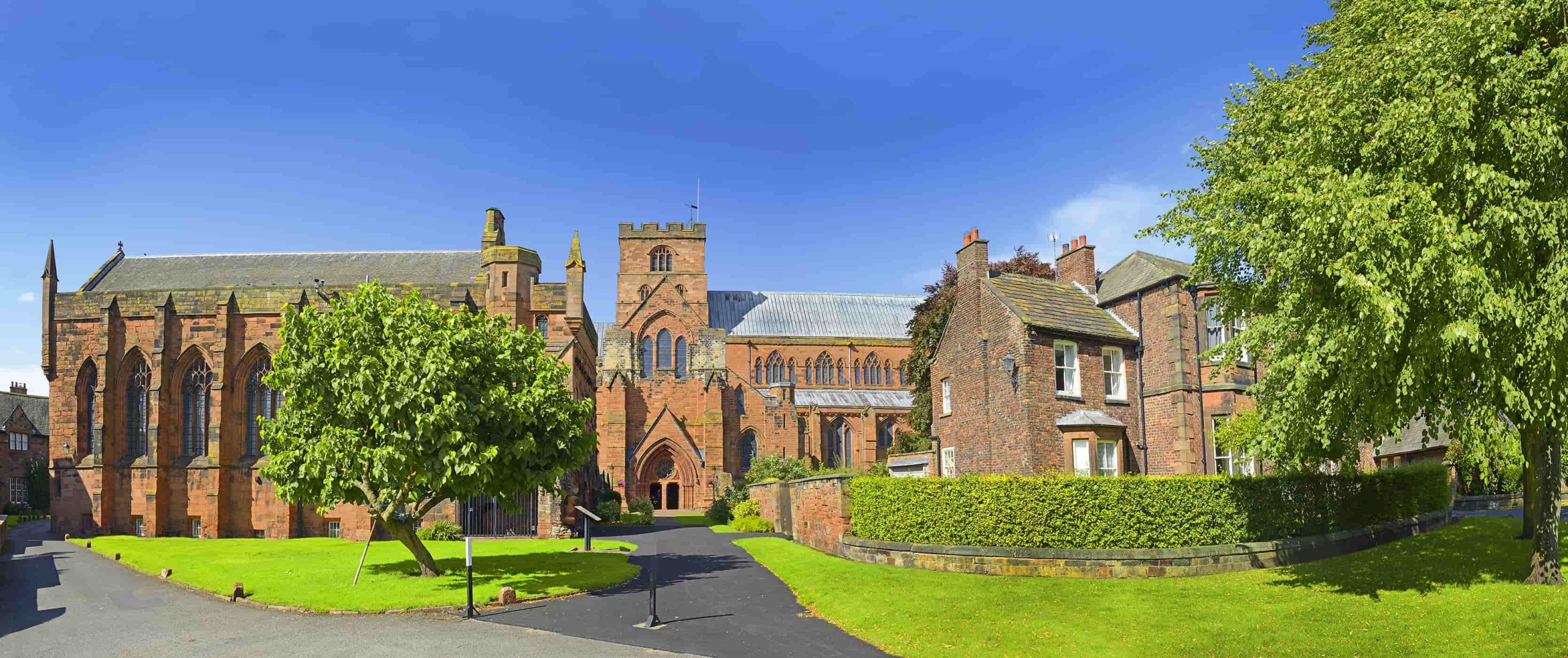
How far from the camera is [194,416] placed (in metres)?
38.7

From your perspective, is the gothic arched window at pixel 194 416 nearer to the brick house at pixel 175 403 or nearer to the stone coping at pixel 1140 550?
the brick house at pixel 175 403

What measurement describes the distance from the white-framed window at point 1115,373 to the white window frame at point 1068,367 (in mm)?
1280

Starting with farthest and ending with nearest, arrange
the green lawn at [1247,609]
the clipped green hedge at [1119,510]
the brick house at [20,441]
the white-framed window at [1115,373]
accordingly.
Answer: the brick house at [20,441]
the white-framed window at [1115,373]
the clipped green hedge at [1119,510]
the green lawn at [1247,609]

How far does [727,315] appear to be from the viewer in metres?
79.8

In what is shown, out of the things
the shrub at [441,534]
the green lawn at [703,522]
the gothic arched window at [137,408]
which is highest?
the gothic arched window at [137,408]

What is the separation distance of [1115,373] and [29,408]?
75588 mm

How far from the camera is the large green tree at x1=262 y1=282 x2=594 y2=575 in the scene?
790 inches

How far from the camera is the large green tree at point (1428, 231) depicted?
1326cm

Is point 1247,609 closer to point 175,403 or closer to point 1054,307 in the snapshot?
point 1054,307

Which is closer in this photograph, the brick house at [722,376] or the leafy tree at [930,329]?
the leafy tree at [930,329]

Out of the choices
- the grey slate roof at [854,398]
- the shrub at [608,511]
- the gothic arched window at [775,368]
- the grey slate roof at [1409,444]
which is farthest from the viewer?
the gothic arched window at [775,368]

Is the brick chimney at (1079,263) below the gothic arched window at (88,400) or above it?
above

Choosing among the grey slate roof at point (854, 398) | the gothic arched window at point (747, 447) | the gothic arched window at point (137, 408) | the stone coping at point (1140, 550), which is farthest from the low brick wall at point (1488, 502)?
the gothic arched window at point (137, 408)

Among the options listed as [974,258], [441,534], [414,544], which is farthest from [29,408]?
[974,258]
